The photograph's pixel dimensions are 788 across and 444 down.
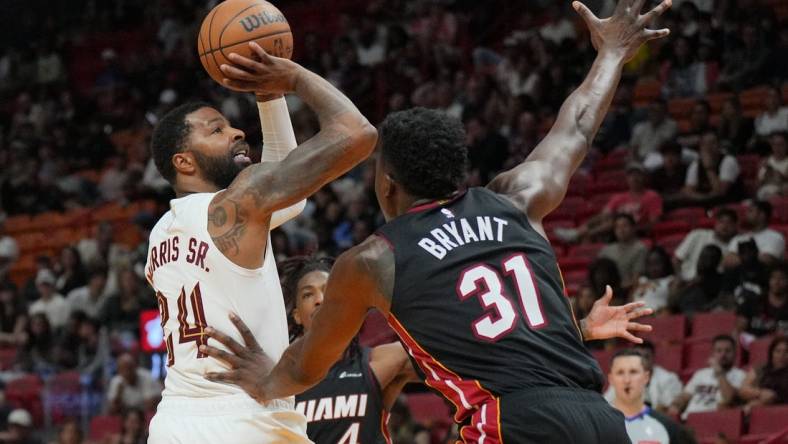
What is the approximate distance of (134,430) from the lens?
12.5 m

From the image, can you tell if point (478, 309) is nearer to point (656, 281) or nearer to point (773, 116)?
point (656, 281)

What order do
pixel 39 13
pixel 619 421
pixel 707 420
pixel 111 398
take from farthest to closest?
1. pixel 39 13
2. pixel 111 398
3. pixel 707 420
4. pixel 619 421

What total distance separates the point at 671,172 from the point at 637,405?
199 inches

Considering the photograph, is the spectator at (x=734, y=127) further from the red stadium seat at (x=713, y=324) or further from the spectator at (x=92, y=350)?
the spectator at (x=92, y=350)

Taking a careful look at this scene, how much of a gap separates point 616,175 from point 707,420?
468cm

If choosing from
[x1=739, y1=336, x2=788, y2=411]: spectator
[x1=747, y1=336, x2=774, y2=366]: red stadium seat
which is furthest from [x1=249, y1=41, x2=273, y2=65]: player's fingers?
[x1=747, y1=336, x2=774, y2=366]: red stadium seat

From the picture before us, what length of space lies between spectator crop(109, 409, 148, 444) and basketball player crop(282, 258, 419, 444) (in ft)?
21.4

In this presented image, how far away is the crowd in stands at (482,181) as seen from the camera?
10930mm

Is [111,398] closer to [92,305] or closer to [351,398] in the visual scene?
[92,305]

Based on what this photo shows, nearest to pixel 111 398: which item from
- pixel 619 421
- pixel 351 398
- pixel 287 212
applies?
pixel 351 398

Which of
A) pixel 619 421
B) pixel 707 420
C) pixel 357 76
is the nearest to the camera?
pixel 619 421

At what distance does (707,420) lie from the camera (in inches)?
382

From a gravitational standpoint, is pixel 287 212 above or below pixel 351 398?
above

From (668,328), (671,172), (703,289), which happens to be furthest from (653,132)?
(668,328)
